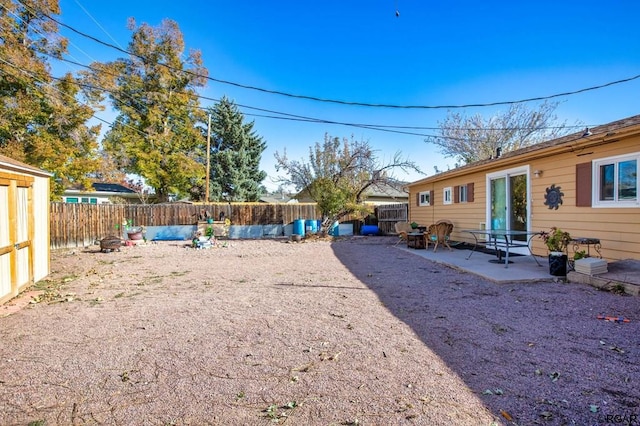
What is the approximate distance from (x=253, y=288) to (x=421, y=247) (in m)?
6.43

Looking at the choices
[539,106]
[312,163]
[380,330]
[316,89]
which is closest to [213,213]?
[312,163]

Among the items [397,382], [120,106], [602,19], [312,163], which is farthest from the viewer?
[120,106]

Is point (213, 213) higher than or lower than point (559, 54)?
lower

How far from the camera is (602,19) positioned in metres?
8.86

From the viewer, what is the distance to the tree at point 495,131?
63.9 ft

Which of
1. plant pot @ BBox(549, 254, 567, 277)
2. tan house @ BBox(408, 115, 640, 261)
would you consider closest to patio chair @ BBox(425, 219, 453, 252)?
tan house @ BBox(408, 115, 640, 261)

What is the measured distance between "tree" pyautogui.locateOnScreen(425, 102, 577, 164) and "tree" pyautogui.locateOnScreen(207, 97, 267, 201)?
1329 centimetres

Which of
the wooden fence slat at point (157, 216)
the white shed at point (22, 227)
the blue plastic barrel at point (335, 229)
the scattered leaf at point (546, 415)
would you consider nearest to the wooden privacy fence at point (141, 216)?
the wooden fence slat at point (157, 216)

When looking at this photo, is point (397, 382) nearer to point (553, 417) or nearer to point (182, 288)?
point (553, 417)

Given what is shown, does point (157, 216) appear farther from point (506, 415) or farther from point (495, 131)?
point (495, 131)

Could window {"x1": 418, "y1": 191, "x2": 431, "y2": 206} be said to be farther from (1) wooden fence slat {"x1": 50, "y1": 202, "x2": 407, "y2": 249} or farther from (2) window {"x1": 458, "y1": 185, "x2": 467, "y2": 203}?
(2) window {"x1": 458, "y1": 185, "x2": 467, "y2": 203}

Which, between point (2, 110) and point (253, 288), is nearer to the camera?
point (253, 288)

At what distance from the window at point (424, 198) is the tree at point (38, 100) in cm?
1489

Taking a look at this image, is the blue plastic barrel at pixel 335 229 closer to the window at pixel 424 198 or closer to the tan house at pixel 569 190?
the window at pixel 424 198
